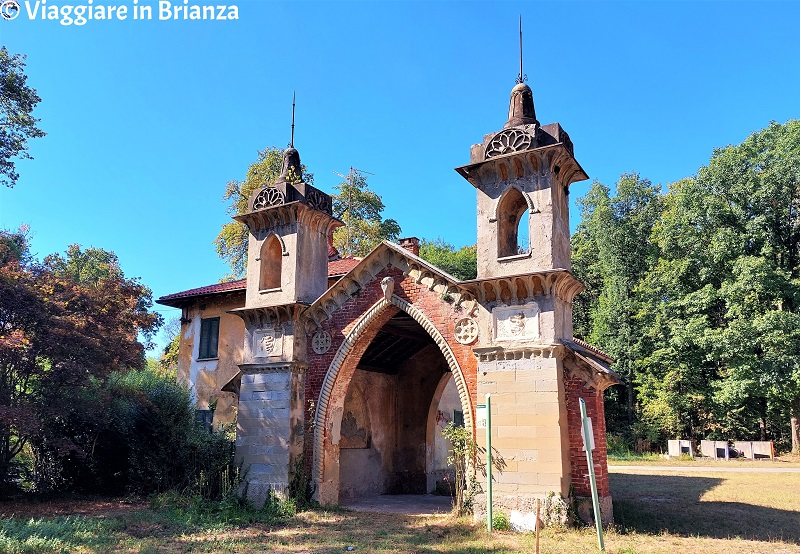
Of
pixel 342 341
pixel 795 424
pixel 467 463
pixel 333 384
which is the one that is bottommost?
pixel 467 463

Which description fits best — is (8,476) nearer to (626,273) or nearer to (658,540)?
(658,540)

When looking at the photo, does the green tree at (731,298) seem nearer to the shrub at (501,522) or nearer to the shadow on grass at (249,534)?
the shrub at (501,522)

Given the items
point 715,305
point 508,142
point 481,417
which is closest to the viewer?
point 481,417

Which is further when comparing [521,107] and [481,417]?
[521,107]

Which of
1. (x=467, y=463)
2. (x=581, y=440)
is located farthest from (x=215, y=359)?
(x=581, y=440)

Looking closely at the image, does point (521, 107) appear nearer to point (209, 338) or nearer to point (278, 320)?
point (278, 320)

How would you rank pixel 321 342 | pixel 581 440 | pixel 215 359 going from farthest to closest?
pixel 215 359
pixel 321 342
pixel 581 440

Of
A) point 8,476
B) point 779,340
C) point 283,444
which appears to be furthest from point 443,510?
point 779,340

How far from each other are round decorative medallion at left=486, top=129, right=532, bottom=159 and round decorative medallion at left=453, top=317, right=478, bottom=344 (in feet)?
10.9

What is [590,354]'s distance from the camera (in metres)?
11.6

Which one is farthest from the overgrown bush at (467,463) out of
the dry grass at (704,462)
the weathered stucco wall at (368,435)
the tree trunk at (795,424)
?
the tree trunk at (795,424)

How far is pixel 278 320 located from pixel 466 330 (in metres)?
4.69

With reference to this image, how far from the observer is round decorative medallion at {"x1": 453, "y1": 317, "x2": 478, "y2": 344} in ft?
40.0

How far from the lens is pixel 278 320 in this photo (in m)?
14.4
